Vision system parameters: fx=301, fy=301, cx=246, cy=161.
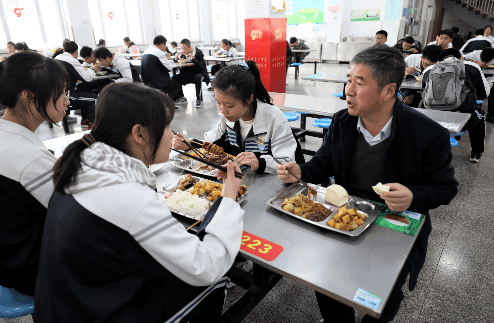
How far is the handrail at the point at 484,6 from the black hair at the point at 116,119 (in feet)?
54.9

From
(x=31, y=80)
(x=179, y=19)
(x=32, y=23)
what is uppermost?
(x=179, y=19)

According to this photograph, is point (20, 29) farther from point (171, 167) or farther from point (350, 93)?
point (350, 93)

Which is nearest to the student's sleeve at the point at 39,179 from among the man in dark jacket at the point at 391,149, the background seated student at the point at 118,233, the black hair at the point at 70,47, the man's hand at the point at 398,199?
the background seated student at the point at 118,233

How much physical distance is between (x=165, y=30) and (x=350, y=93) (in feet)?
46.1

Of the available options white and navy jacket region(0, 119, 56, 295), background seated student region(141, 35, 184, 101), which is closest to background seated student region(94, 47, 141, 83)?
background seated student region(141, 35, 184, 101)

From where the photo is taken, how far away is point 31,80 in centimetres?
123

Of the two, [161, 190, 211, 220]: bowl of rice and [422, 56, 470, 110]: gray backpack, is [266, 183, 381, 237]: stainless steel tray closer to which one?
[161, 190, 211, 220]: bowl of rice

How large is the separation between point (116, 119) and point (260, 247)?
61 cm

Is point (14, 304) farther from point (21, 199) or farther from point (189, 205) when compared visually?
point (189, 205)

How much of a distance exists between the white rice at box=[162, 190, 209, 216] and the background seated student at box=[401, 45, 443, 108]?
3.25 meters

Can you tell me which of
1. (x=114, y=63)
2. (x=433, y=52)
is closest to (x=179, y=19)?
(x=114, y=63)

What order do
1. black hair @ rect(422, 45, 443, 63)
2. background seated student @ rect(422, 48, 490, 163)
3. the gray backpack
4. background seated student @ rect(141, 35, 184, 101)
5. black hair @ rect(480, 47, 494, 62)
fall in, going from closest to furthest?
the gray backpack → background seated student @ rect(422, 48, 490, 163) → black hair @ rect(422, 45, 443, 63) → black hair @ rect(480, 47, 494, 62) → background seated student @ rect(141, 35, 184, 101)

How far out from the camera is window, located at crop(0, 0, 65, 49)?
9.19m

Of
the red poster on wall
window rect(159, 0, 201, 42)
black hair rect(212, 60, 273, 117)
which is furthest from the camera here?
window rect(159, 0, 201, 42)
